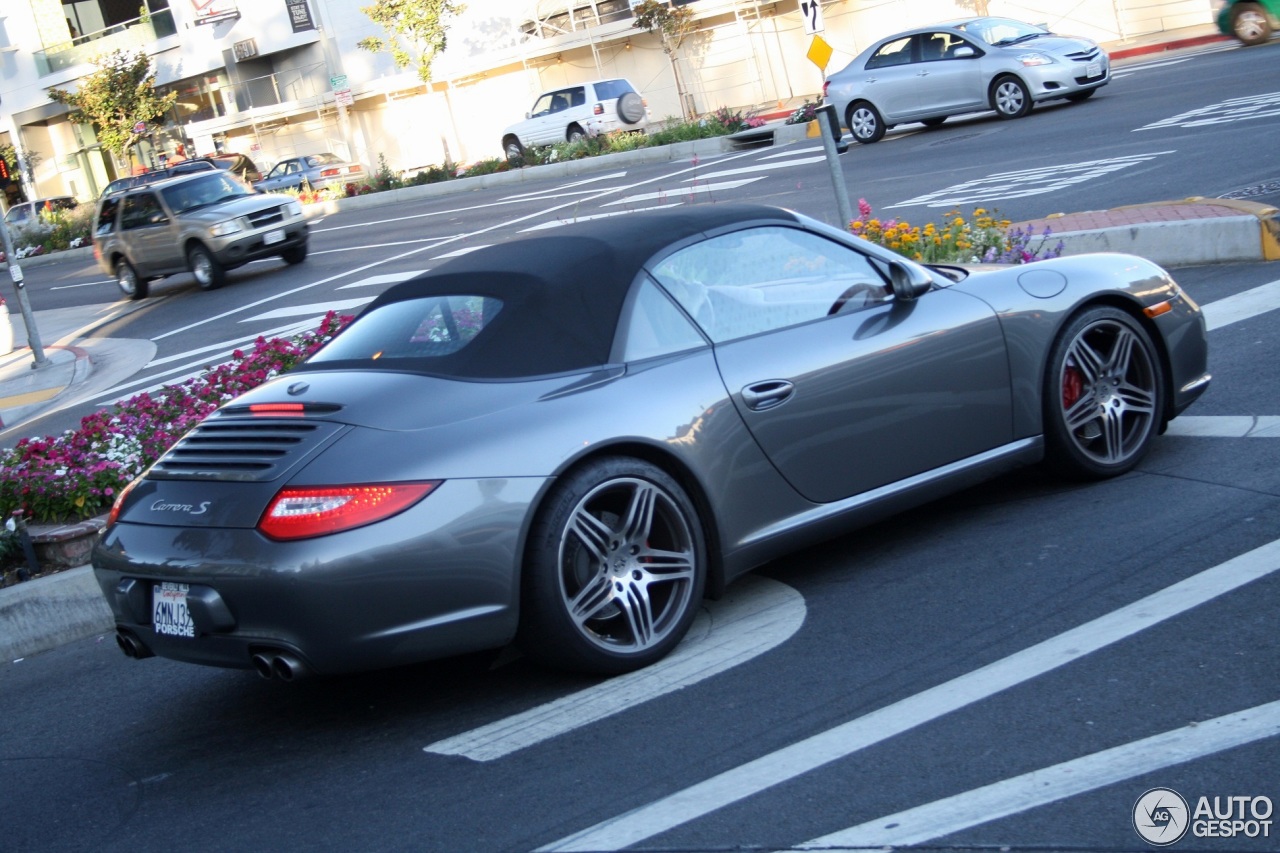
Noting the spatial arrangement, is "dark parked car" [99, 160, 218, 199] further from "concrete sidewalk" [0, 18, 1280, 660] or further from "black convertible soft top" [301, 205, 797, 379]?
"black convertible soft top" [301, 205, 797, 379]

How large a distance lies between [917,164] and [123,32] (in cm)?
4887

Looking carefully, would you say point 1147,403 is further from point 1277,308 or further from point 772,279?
point 1277,308

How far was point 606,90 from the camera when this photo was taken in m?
36.0

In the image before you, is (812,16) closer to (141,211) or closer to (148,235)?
(148,235)

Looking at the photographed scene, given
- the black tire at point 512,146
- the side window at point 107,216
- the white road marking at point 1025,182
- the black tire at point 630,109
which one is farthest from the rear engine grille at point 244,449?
the black tire at point 512,146

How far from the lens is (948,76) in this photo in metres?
22.7

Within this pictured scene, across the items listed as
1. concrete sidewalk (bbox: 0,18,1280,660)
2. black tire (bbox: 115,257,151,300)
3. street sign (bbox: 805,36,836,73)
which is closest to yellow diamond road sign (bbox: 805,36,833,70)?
street sign (bbox: 805,36,836,73)

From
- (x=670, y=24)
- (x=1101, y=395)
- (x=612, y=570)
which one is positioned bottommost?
(x=1101, y=395)

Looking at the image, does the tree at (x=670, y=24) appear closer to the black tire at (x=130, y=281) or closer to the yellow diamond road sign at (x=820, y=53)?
the black tire at (x=130, y=281)

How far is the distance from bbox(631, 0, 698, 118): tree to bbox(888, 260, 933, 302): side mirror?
34568 mm

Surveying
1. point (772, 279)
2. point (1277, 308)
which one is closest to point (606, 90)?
point (1277, 308)

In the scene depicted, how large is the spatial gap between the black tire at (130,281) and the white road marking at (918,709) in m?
22.5

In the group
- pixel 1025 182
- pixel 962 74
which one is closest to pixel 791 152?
pixel 962 74

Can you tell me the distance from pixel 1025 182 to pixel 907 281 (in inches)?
421
